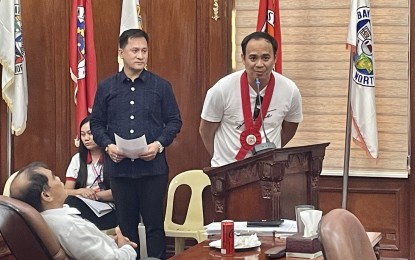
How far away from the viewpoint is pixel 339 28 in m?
5.80

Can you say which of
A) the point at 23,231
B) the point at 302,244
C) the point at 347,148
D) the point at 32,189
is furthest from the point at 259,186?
the point at 347,148

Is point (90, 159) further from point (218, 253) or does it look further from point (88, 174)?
point (218, 253)

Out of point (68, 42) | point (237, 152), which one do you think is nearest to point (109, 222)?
point (237, 152)

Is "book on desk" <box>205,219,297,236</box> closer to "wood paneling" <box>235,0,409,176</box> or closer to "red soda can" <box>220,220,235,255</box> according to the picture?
"red soda can" <box>220,220,235,255</box>

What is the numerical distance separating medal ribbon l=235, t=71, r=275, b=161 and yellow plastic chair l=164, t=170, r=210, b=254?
4.47 ft

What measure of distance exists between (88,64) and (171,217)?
1.23 m

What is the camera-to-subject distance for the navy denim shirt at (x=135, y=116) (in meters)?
4.87

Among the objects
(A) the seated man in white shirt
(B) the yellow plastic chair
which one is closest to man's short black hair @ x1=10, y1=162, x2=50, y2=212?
(A) the seated man in white shirt

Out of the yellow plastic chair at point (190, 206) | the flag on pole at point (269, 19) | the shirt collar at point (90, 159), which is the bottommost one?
the yellow plastic chair at point (190, 206)

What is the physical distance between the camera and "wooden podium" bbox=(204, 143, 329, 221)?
12.6ft

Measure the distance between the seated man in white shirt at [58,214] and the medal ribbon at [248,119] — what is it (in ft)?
4.40

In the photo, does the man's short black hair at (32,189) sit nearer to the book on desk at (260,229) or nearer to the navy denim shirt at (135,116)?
the book on desk at (260,229)

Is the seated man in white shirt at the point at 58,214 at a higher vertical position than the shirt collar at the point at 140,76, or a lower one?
lower

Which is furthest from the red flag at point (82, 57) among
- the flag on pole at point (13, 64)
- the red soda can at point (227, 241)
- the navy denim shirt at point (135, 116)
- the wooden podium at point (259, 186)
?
the red soda can at point (227, 241)
